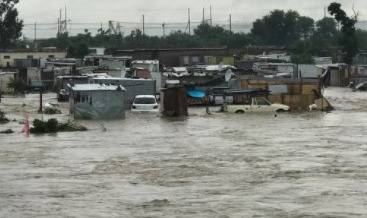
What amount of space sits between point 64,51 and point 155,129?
59.4 metres

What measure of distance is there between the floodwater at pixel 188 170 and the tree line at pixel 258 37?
51678 millimetres

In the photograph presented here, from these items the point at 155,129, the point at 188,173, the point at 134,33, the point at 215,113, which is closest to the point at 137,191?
the point at 188,173

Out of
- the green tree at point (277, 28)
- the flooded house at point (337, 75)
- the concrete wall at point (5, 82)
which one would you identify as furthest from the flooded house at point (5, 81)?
the green tree at point (277, 28)

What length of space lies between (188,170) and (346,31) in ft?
221

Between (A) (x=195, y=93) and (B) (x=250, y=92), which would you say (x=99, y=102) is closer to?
(B) (x=250, y=92)

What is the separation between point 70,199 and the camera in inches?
647

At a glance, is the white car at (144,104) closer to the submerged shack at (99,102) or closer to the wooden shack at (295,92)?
the submerged shack at (99,102)

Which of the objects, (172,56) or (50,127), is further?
(172,56)

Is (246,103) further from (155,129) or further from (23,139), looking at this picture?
(23,139)

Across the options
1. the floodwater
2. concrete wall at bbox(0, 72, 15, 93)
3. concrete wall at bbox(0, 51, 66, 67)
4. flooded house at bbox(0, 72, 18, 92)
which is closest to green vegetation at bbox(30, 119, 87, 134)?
the floodwater

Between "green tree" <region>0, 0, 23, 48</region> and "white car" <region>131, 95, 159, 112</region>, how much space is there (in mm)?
61734

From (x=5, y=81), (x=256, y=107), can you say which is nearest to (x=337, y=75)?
(x=5, y=81)

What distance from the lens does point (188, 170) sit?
2098 cm

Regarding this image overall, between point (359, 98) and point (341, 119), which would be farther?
point (359, 98)
